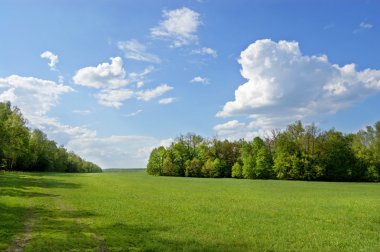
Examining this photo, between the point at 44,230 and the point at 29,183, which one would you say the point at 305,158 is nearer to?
the point at 29,183

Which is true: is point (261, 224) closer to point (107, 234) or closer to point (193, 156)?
point (107, 234)

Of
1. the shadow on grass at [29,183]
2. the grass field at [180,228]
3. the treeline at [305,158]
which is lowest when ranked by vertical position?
the grass field at [180,228]

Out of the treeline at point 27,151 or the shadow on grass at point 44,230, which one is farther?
the treeline at point 27,151

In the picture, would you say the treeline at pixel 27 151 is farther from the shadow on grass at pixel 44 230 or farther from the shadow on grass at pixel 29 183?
the shadow on grass at pixel 44 230

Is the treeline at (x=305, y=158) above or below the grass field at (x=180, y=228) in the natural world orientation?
above

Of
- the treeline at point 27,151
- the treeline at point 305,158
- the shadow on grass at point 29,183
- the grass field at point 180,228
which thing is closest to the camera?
the grass field at point 180,228

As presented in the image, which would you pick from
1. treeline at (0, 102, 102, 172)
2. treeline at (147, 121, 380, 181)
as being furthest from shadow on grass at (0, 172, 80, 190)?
treeline at (147, 121, 380, 181)

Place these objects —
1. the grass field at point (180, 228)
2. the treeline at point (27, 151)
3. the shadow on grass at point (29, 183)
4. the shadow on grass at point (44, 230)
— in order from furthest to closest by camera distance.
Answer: the treeline at point (27, 151), the shadow on grass at point (29, 183), the grass field at point (180, 228), the shadow on grass at point (44, 230)

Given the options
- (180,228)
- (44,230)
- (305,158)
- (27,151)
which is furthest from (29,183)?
(305,158)

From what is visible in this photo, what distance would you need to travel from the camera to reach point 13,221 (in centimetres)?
2333

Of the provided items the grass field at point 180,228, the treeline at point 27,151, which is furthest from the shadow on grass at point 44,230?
the treeline at point 27,151

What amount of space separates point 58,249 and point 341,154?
118m

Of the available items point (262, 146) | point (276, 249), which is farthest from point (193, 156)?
point (276, 249)

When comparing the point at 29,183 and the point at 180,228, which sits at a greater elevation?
the point at 29,183
